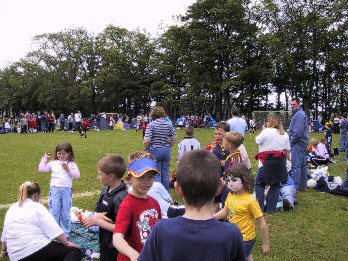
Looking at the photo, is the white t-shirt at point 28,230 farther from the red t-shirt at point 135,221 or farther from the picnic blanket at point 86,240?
the red t-shirt at point 135,221

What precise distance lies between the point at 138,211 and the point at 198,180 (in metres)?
0.99

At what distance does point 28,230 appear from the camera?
13.0ft

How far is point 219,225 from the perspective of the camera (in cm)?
183

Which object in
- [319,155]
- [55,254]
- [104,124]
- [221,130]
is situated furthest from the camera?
[104,124]

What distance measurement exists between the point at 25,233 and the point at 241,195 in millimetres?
2248

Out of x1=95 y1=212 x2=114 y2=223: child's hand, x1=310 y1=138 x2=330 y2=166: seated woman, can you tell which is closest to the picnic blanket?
x1=95 y1=212 x2=114 y2=223: child's hand

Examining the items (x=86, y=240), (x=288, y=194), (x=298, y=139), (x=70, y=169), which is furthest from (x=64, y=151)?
(x=298, y=139)

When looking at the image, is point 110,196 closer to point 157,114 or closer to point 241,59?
point 157,114

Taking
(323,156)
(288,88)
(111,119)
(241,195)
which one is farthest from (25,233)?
(288,88)

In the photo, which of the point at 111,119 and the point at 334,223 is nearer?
the point at 334,223

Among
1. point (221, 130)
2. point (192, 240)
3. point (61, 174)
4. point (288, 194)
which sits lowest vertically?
point (288, 194)

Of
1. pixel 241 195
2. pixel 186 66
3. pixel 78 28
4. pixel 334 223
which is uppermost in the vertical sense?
pixel 78 28

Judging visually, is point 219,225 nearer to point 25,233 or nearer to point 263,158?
point 25,233

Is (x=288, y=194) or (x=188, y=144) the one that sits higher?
(x=188, y=144)
